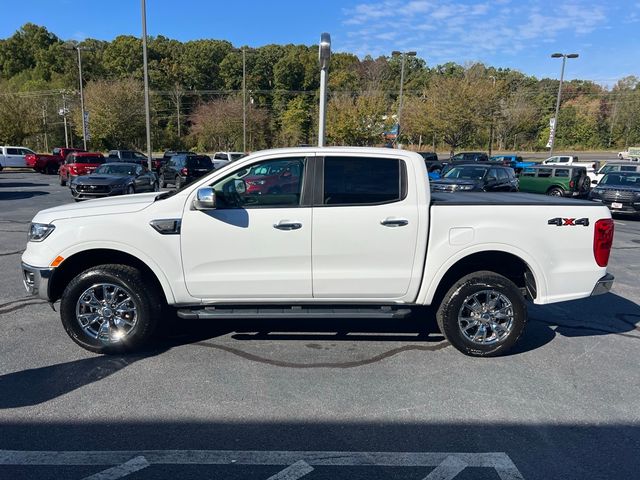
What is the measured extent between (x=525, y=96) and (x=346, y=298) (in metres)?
77.9

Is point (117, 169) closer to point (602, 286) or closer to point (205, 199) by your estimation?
point (205, 199)

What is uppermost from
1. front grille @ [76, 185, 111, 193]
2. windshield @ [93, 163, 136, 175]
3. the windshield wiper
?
the windshield wiper

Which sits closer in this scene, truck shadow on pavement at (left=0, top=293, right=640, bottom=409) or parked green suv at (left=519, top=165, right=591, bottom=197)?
truck shadow on pavement at (left=0, top=293, right=640, bottom=409)

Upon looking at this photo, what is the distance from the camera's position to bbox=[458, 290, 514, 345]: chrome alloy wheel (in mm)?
4555

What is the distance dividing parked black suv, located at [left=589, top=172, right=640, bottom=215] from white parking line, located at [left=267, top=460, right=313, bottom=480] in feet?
54.1

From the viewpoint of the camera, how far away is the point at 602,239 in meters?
4.48

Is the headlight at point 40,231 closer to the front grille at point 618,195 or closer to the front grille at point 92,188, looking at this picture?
the front grille at point 92,188

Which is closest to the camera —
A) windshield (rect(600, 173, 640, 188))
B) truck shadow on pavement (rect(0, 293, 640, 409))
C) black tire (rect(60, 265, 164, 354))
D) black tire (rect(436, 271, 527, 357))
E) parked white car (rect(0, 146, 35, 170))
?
truck shadow on pavement (rect(0, 293, 640, 409))

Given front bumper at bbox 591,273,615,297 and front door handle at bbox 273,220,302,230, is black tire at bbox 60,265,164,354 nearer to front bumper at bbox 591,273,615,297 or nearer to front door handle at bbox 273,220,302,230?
front door handle at bbox 273,220,302,230

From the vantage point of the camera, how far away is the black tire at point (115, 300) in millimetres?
4395

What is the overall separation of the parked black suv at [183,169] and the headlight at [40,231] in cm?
1858

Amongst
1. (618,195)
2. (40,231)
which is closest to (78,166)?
(40,231)

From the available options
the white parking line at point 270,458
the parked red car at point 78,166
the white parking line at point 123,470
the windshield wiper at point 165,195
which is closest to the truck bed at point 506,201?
the white parking line at point 270,458

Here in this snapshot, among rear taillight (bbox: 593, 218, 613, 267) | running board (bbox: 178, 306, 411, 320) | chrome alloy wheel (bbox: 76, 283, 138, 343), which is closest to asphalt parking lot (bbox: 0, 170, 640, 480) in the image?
chrome alloy wheel (bbox: 76, 283, 138, 343)
